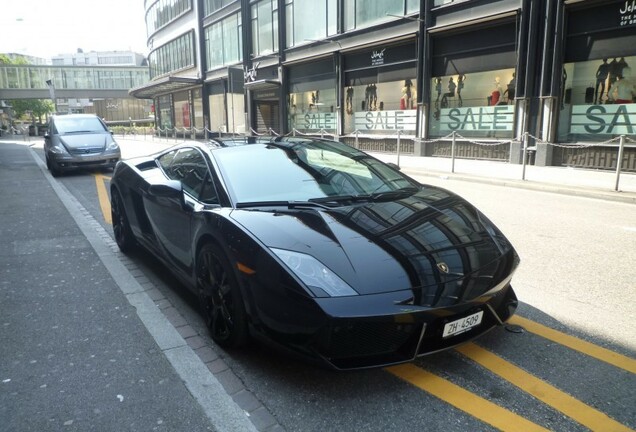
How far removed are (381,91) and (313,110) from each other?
542 cm

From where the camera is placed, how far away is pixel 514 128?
1535 cm

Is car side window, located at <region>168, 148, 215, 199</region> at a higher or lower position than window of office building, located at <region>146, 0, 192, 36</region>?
lower

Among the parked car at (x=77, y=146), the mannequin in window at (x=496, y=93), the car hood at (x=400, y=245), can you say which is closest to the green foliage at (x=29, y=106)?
the parked car at (x=77, y=146)

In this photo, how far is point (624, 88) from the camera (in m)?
12.9

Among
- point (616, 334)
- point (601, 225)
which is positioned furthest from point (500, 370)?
point (601, 225)

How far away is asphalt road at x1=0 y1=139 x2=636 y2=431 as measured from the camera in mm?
2502

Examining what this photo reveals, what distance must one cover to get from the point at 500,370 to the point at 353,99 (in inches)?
797

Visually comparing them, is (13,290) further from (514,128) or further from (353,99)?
(353,99)

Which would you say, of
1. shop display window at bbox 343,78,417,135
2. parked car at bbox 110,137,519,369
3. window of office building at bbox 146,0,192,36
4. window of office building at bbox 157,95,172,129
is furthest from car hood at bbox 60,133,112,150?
window of office building at bbox 157,95,172,129

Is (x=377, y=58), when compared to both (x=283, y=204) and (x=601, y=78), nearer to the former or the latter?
(x=601, y=78)

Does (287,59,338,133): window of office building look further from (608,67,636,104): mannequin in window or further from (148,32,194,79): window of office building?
(148,32,194,79): window of office building

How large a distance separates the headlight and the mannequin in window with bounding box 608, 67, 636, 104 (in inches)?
527

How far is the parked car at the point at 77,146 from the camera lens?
13266mm

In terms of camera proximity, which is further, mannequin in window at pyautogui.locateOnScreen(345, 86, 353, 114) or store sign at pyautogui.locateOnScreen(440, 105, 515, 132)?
mannequin in window at pyautogui.locateOnScreen(345, 86, 353, 114)
